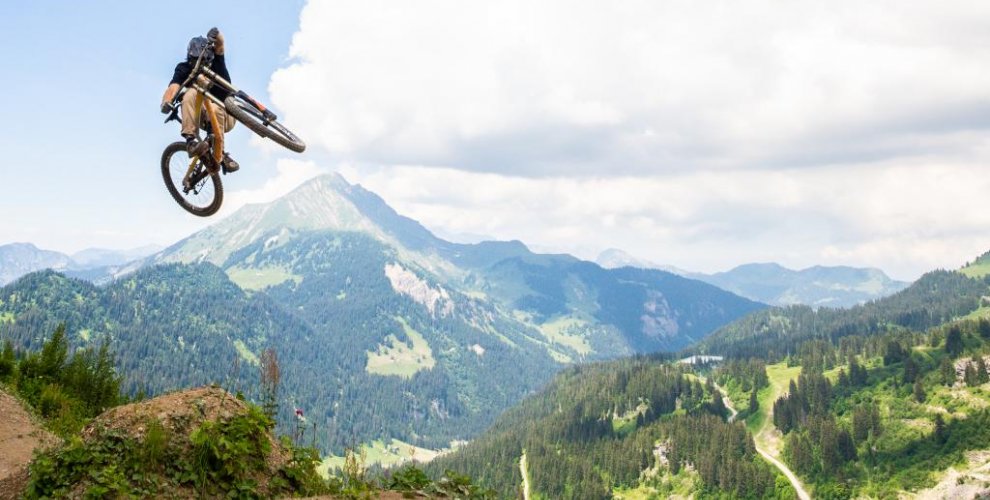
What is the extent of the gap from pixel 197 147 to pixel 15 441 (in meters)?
14.2

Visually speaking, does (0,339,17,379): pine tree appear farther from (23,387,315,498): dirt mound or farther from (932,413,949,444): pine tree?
(932,413,949,444): pine tree

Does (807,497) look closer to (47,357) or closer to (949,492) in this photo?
(949,492)

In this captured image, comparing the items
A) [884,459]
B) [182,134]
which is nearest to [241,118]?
[182,134]

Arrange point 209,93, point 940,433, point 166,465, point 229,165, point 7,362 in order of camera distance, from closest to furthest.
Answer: point 166,465
point 209,93
point 229,165
point 7,362
point 940,433

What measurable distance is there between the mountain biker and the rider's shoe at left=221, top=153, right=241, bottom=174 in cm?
80

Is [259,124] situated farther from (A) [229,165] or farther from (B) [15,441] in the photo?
(B) [15,441]

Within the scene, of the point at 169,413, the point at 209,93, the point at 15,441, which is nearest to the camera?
the point at 209,93

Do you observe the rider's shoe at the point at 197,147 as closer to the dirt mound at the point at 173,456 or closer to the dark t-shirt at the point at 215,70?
the dark t-shirt at the point at 215,70

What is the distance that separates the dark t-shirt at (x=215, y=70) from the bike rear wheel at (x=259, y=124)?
312 mm

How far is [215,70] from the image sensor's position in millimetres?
15977

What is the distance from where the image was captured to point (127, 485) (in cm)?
1432

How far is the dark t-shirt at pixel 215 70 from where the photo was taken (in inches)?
621

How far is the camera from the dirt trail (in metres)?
15.6

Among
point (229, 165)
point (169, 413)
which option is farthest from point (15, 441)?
point (229, 165)
